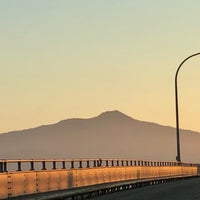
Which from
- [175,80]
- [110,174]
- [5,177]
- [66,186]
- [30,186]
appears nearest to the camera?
[5,177]

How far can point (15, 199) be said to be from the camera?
21.4 m

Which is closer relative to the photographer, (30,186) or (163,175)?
(30,186)

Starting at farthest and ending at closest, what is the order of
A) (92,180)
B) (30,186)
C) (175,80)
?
1. (175,80)
2. (92,180)
3. (30,186)

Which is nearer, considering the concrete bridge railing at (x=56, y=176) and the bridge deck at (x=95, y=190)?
the concrete bridge railing at (x=56, y=176)

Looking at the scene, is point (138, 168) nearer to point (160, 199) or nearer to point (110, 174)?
point (110, 174)

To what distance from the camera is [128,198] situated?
97.5 feet

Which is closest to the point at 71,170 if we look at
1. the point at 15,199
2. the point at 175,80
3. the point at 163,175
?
the point at 15,199

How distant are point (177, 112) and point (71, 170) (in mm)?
25314

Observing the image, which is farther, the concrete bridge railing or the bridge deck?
the bridge deck

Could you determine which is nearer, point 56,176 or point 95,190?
point 56,176

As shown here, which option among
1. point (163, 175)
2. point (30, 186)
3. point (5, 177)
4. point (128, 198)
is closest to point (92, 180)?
point (128, 198)

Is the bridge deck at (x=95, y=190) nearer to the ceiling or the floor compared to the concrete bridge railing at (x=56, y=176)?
nearer to the floor

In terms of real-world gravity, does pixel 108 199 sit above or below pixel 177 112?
below

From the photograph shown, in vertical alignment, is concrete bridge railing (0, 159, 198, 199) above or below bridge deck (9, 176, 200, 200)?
above
